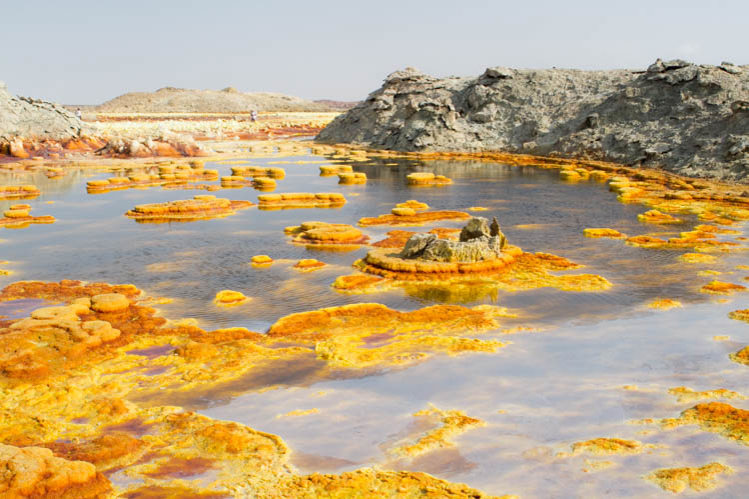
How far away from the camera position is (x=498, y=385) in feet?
28.0

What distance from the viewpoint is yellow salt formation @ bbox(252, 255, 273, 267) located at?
50.6 feet

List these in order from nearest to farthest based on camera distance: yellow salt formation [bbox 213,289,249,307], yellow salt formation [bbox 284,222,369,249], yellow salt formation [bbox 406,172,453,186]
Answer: yellow salt formation [bbox 213,289,249,307] < yellow salt formation [bbox 284,222,369,249] < yellow salt formation [bbox 406,172,453,186]

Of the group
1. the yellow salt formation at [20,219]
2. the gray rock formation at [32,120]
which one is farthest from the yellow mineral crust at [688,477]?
the gray rock formation at [32,120]

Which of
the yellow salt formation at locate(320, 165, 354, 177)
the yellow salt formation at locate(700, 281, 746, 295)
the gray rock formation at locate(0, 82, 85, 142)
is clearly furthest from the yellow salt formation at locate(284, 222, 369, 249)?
the gray rock formation at locate(0, 82, 85, 142)

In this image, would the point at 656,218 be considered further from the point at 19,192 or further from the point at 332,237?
the point at 19,192

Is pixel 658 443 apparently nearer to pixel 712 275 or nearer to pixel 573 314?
pixel 573 314

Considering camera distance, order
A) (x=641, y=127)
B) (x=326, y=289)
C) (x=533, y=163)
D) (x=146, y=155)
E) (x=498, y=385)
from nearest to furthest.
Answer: (x=498, y=385)
(x=326, y=289)
(x=641, y=127)
(x=533, y=163)
(x=146, y=155)

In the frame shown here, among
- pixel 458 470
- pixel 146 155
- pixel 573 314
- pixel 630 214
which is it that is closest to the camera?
pixel 458 470

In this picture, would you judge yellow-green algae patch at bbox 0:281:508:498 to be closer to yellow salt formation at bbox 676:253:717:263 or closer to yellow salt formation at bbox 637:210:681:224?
yellow salt formation at bbox 676:253:717:263

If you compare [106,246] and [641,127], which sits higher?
[641,127]

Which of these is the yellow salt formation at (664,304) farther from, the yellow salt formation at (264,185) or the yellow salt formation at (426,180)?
the yellow salt formation at (264,185)

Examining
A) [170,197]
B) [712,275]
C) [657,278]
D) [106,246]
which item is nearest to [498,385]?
[657,278]

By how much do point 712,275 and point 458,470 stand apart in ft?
33.2

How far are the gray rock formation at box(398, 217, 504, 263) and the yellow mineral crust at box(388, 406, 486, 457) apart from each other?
23.2ft
